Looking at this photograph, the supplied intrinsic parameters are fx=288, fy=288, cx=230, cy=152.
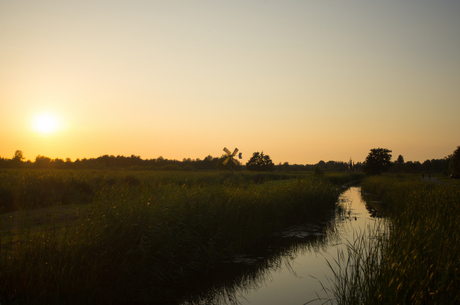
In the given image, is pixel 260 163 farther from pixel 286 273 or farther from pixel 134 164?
pixel 286 273

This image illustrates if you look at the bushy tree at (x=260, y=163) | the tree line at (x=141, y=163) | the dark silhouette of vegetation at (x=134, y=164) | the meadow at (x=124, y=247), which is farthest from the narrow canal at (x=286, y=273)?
the bushy tree at (x=260, y=163)

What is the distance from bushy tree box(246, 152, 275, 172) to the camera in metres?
77.5

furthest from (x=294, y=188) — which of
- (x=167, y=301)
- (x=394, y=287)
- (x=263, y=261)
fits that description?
(x=394, y=287)

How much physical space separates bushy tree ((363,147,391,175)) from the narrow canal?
64909 millimetres

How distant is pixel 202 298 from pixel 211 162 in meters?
96.4

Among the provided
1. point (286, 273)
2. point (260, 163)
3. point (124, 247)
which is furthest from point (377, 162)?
point (124, 247)

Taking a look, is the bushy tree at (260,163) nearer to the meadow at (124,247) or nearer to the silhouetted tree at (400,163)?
the meadow at (124,247)

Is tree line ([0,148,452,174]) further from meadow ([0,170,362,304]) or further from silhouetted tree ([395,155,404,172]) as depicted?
meadow ([0,170,362,304])

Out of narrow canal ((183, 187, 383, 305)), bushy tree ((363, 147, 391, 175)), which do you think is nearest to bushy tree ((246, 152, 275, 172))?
bushy tree ((363, 147, 391, 175))

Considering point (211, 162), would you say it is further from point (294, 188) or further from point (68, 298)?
point (68, 298)

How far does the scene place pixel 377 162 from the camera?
71438 mm

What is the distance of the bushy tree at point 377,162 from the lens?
7131 cm

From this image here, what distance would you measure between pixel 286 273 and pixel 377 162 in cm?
7155

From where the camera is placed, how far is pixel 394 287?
4375 millimetres
